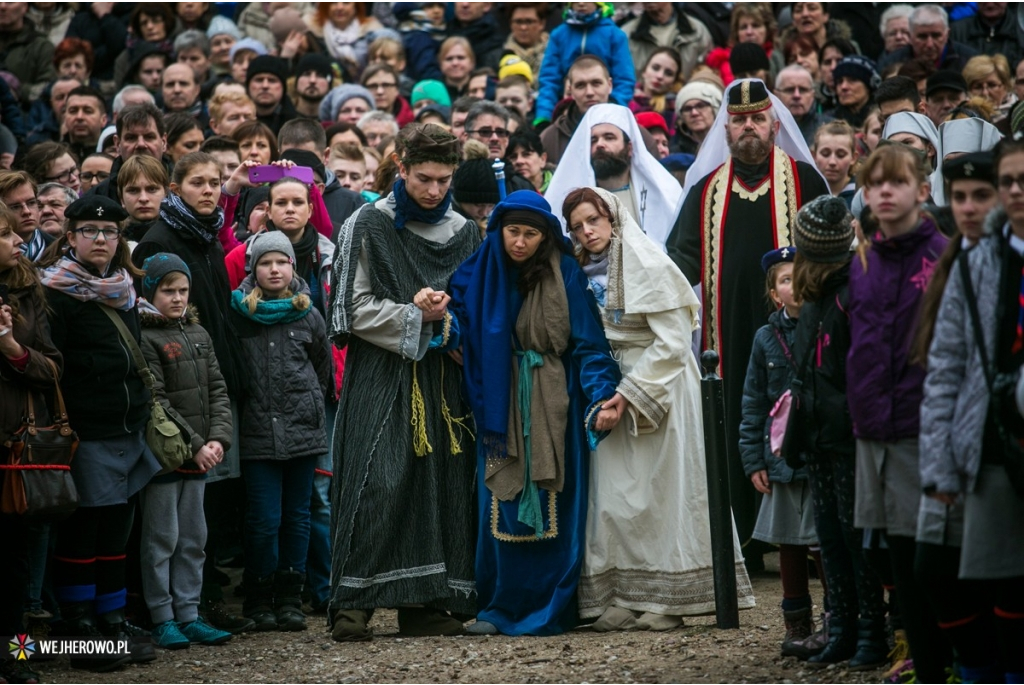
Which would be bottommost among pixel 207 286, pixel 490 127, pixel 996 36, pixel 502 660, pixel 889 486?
pixel 502 660

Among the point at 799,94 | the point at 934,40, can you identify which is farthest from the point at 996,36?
the point at 799,94

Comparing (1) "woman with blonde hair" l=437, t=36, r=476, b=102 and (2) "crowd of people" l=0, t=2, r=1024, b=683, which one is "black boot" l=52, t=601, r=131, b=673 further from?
(1) "woman with blonde hair" l=437, t=36, r=476, b=102

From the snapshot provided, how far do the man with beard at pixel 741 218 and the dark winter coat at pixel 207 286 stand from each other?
277 cm

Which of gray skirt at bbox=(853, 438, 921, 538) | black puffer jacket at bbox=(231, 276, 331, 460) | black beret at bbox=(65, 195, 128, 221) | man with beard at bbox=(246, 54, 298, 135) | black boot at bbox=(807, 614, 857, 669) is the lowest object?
black boot at bbox=(807, 614, 857, 669)

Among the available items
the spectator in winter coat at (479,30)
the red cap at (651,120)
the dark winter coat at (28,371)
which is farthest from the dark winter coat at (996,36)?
the dark winter coat at (28,371)

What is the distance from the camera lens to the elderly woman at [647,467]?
22.8 ft

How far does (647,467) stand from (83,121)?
574 centimetres

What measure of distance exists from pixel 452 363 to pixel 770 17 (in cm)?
732

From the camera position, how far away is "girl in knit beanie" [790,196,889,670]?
5.32m

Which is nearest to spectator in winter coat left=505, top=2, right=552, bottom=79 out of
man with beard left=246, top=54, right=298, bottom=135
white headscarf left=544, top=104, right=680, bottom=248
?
man with beard left=246, top=54, right=298, bottom=135

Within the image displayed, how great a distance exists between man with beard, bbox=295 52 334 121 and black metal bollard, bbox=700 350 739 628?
262 inches

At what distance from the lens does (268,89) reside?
11.8 meters

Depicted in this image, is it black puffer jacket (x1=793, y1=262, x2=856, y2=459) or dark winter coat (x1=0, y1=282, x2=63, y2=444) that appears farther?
Answer: dark winter coat (x1=0, y1=282, x2=63, y2=444)

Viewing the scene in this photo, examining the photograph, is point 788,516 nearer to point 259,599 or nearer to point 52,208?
point 259,599
